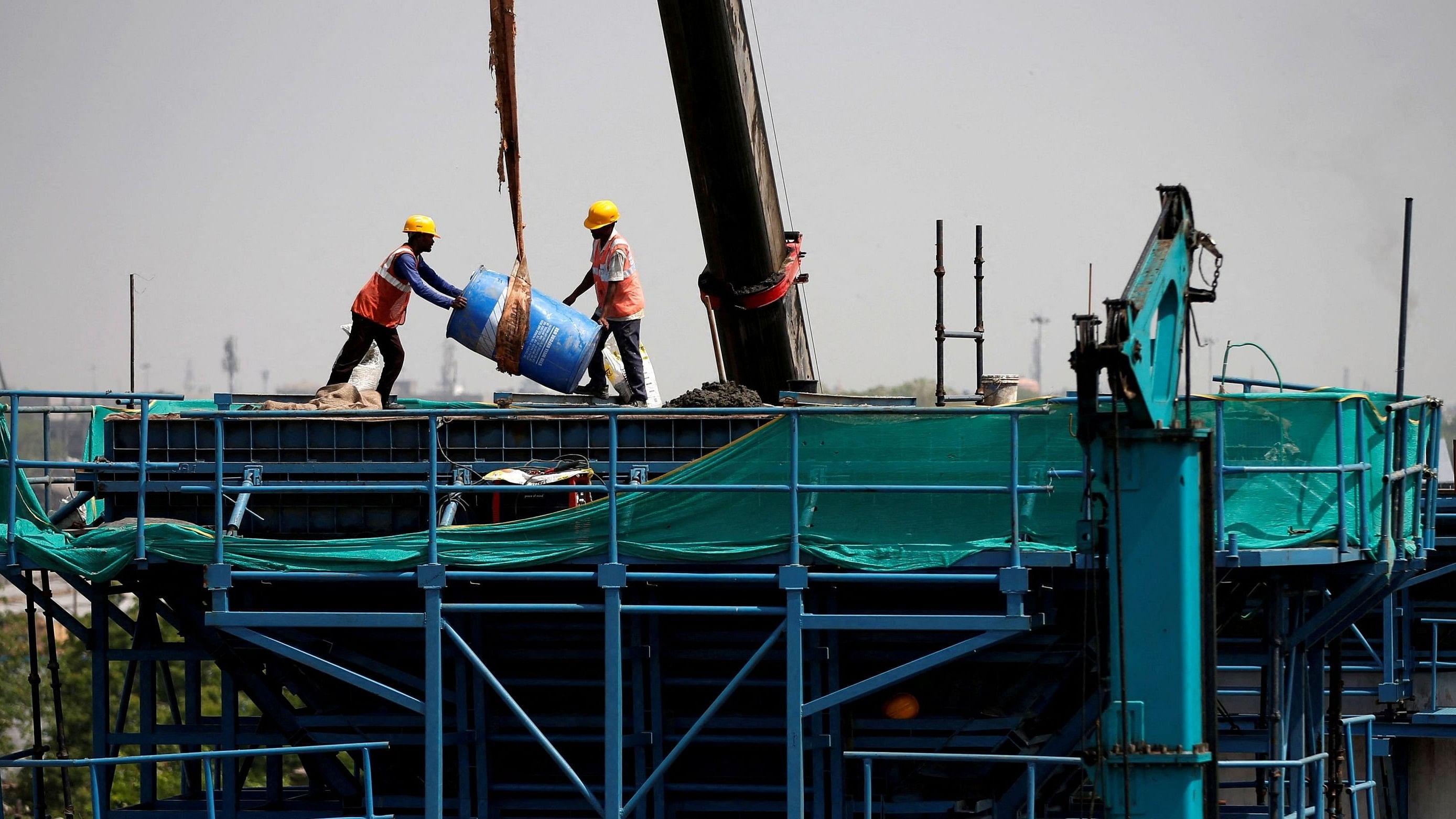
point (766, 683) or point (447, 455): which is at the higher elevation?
point (447, 455)

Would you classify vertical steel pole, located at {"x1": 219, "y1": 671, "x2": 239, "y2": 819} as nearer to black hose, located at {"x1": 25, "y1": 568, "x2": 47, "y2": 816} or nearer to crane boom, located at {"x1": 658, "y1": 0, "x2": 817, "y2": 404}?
black hose, located at {"x1": 25, "y1": 568, "x2": 47, "y2": 816}

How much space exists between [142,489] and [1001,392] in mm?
7659

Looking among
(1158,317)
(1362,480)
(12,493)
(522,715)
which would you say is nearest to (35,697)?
(12,493)

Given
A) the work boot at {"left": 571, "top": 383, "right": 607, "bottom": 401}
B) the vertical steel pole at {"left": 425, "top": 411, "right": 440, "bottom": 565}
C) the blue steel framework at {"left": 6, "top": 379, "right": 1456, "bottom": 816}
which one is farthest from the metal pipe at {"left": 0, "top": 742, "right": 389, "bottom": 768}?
the work boot at {"left": 571, "top": 383, "right": 607, "bottom": 401}

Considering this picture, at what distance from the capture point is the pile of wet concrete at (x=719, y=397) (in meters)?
13.7

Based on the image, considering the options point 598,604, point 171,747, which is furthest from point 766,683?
point 171,747

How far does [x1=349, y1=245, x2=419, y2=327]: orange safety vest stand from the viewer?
14.6 metres

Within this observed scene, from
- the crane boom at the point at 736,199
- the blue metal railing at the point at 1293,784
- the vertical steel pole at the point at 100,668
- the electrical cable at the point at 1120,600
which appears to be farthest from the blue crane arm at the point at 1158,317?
the vertical steel pole at the point at 100,668

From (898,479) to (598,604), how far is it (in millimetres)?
2540

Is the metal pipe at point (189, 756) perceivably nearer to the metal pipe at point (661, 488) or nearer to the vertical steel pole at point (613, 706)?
the vertical steel pole at point (613, 706)

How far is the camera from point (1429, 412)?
14.0m

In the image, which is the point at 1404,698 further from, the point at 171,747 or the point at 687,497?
the point at 171,747

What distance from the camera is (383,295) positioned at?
1463 cm

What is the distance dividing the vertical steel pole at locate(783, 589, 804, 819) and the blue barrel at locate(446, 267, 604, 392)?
145 inches
